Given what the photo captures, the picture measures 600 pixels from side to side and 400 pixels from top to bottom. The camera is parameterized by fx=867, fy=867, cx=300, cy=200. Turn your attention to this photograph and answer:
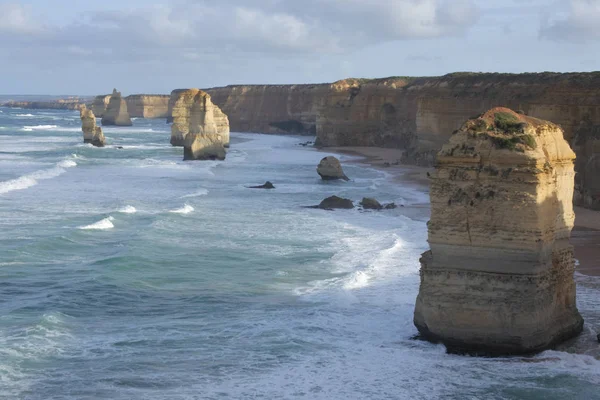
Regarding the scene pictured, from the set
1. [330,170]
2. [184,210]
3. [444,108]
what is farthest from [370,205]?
[444,108]

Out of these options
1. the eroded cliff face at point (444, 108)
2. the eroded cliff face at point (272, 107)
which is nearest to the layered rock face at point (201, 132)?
the eroded cliff face at point (444, 108)

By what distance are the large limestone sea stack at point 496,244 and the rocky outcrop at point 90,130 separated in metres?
60.2

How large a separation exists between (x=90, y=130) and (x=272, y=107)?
40.7 m

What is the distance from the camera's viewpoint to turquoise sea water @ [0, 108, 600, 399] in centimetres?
1373

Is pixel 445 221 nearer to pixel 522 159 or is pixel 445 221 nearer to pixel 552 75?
pixel 522 159

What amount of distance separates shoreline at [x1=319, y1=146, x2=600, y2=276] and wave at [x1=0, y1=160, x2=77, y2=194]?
18.4m

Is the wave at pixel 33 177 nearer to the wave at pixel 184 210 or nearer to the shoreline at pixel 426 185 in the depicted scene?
the wave at pixel 184 210

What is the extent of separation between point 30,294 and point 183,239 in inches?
304

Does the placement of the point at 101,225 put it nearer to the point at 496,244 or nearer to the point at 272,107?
the point at 496,244

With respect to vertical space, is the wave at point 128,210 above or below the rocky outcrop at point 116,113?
below

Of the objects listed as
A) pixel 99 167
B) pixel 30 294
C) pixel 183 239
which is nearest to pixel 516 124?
pixel 30 294

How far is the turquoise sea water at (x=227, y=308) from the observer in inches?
540

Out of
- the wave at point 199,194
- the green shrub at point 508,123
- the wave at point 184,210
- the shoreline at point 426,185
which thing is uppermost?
the green shrub at point 508,123

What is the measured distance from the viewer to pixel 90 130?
74.5 metres
